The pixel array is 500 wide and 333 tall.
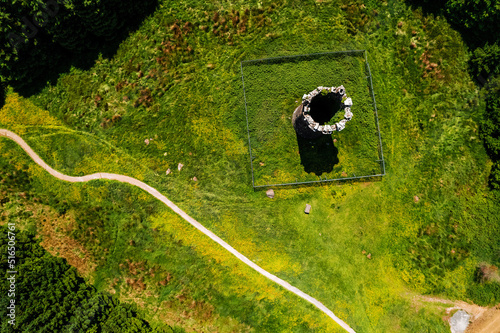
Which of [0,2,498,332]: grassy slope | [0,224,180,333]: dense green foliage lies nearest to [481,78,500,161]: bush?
[0,2,498,332]: grassy slope

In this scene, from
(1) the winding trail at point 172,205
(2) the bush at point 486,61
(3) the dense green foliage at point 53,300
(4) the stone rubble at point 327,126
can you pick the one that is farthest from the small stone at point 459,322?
(3) the dense green foliage at point 53,300

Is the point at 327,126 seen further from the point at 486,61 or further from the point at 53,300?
the point at 53,300

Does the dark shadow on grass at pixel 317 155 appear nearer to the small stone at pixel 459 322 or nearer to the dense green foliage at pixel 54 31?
the small stone at pixel 459 322

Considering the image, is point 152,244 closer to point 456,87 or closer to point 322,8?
point 322,8

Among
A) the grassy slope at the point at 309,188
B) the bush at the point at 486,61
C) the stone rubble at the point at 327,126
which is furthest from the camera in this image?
the grassy slope at the point at 309,188

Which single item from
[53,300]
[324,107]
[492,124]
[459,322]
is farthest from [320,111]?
[53,300]

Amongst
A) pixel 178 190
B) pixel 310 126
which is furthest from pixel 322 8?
pixel 178 190
